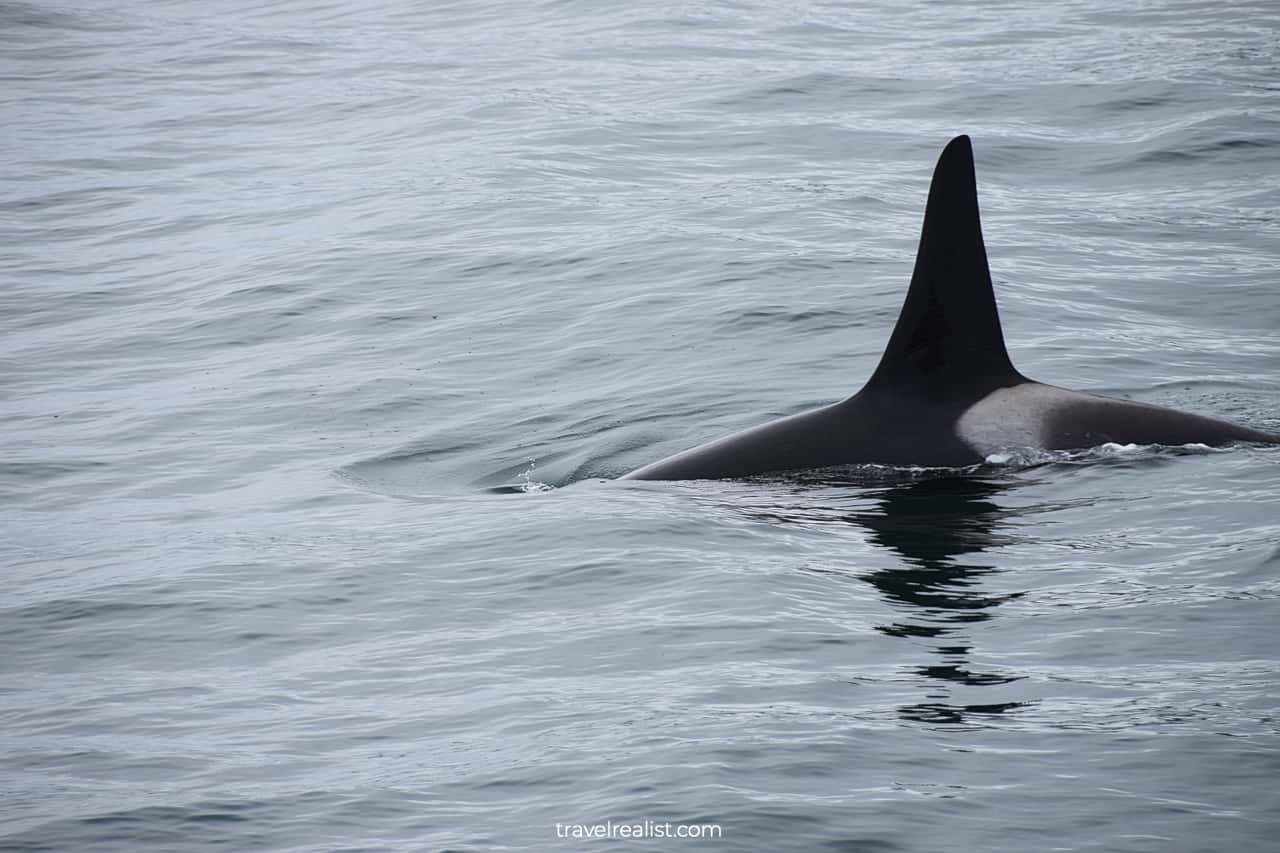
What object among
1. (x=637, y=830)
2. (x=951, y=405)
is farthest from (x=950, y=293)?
(x=637, y=830)

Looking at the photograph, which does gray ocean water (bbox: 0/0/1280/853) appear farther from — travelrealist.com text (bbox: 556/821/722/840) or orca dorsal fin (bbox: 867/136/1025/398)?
orca dorsal fin (bbox: 867/136/1025/398)

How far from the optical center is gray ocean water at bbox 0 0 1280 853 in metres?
7.34

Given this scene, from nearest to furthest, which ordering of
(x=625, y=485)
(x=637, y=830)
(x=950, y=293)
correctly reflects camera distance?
(x=637, y=830)
(x=950, y=293)
(x=625, y=485)

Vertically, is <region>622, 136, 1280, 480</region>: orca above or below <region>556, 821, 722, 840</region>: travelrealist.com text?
above

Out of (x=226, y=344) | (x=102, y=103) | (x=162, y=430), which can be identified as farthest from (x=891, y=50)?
(x=162, y=430)

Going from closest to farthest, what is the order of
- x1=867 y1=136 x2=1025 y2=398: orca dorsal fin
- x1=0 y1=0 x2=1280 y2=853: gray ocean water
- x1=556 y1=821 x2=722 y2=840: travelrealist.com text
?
x1=556 y1=821 x2=722 y2=840: travelrealist.com text
x1=0 y1=0 x2=1280 y2=853: gray ocean water
x1=867 y1=136 x2=1025 y2=398: orca dorsal fin

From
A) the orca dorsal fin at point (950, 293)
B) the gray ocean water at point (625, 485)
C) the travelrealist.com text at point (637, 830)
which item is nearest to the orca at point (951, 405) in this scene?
the orca dorsal fin at point (950, 293)

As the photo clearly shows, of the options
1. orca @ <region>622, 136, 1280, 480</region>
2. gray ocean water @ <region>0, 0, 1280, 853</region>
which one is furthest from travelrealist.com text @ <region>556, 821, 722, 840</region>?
orca @ <region>622, 136, 1280, 480</region>

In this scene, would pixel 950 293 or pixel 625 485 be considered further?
pixel 625 485

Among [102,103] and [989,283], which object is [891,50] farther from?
[989,283]

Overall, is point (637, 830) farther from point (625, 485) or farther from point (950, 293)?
point (625, 485)

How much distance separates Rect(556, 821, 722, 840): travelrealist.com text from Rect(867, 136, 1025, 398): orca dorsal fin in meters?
5.17

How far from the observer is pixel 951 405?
11.6 m

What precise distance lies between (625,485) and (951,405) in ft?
8.04
